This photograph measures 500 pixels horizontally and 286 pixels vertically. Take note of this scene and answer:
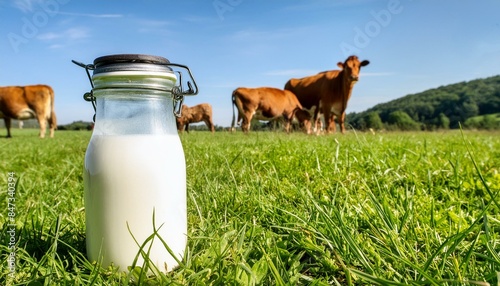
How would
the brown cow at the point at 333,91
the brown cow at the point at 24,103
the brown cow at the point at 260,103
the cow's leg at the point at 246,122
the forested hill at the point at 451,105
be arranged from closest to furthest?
the brown cow at the point at 333,91 < the cow's leg at the point at 246,122 < the brown cow at the point at 260,103 < the brown cow at the point at 24,103 < the forested hill at the point at 451,105

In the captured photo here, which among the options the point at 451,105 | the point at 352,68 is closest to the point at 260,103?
the point at 352,68

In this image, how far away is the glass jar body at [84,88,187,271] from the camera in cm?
131

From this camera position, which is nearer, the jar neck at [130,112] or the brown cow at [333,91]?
the jar neck at [130,112]

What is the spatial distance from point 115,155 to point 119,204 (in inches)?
6.5

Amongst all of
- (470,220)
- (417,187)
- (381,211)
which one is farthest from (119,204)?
(417,187)

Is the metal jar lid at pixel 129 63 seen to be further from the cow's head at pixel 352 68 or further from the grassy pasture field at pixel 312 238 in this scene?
the cow's head at pixel 352 68

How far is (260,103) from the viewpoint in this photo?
1798 cm

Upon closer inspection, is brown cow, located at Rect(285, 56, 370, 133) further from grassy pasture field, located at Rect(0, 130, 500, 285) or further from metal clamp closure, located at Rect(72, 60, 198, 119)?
metal clamp closure, located at Rect(72, 60, 198, 119)

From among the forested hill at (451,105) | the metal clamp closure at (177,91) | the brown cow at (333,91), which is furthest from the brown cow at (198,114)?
the forested hill at (451,105)

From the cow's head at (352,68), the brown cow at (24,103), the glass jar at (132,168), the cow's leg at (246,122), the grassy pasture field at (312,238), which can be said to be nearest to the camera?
the grassy pasture field at (312,238)

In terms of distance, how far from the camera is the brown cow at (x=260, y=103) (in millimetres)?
17750

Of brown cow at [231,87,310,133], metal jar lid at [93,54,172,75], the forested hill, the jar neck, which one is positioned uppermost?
the forested hill

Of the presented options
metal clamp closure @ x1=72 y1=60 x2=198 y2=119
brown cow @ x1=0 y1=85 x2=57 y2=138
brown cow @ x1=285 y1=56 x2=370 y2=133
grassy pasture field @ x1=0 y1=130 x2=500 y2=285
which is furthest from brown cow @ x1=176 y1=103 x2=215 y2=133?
metal clamp closure @ x1=72 y1=60 x2=198 y2=119

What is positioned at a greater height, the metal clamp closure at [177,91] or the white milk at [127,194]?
the metal clamp closure at [177,91]
